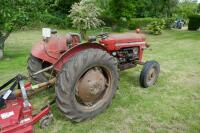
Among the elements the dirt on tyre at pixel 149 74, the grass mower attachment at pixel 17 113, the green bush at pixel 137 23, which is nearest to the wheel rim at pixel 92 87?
the grass mower attachment at pixel 17 113

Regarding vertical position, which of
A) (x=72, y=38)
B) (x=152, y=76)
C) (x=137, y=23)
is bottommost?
(x=152, y=76)

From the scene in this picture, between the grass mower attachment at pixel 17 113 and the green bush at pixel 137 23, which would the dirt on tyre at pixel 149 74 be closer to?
the grass mower attachment at pixel 17 113

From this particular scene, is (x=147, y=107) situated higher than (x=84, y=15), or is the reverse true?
(x=84, y=15)

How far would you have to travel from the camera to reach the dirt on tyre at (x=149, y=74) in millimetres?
4793

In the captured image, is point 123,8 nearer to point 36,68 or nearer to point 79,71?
point 36,68

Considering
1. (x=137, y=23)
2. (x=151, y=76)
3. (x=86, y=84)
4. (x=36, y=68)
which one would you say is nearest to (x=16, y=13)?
(x=36, y=68)

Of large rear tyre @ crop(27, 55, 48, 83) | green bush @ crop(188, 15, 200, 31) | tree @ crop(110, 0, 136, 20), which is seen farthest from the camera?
green bush @ crop(188, 15, 200, 31)

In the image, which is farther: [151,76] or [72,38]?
[151,76]

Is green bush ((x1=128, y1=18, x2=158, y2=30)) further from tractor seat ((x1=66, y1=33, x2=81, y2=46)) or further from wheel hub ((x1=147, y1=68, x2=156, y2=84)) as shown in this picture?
tractor seat ((x1=66, y1=33, x2=81, y2=46))

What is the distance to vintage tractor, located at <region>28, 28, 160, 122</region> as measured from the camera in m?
3.26

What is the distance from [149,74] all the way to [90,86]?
1690mm

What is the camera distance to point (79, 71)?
332cm

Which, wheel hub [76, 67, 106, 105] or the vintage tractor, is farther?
wheel hub [76, 67, 106, 105]

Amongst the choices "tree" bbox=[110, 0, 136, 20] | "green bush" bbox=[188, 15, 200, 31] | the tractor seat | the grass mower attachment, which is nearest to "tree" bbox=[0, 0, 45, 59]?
the tractor seat
